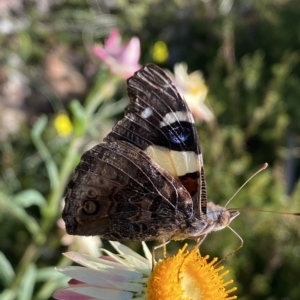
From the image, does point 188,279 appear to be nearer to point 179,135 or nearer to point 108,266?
point 108,266

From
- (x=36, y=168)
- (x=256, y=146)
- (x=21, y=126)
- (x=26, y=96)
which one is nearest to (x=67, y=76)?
(x=26, y=96)

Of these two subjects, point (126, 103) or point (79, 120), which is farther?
point (126, 103)

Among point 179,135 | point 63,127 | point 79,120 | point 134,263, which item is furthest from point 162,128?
point 63,127

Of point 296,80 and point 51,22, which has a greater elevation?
point 51,22

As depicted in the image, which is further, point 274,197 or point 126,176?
point 274,197

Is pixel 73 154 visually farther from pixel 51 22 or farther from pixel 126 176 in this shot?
pixel 51 22

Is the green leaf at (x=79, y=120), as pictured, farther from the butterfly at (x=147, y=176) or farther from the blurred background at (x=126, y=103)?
the butterfly at (x=147, y=176)

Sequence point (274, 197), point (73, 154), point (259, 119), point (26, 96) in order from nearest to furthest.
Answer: point (73, 154), point (274, 197), point (259, 119), point (26, 96)
